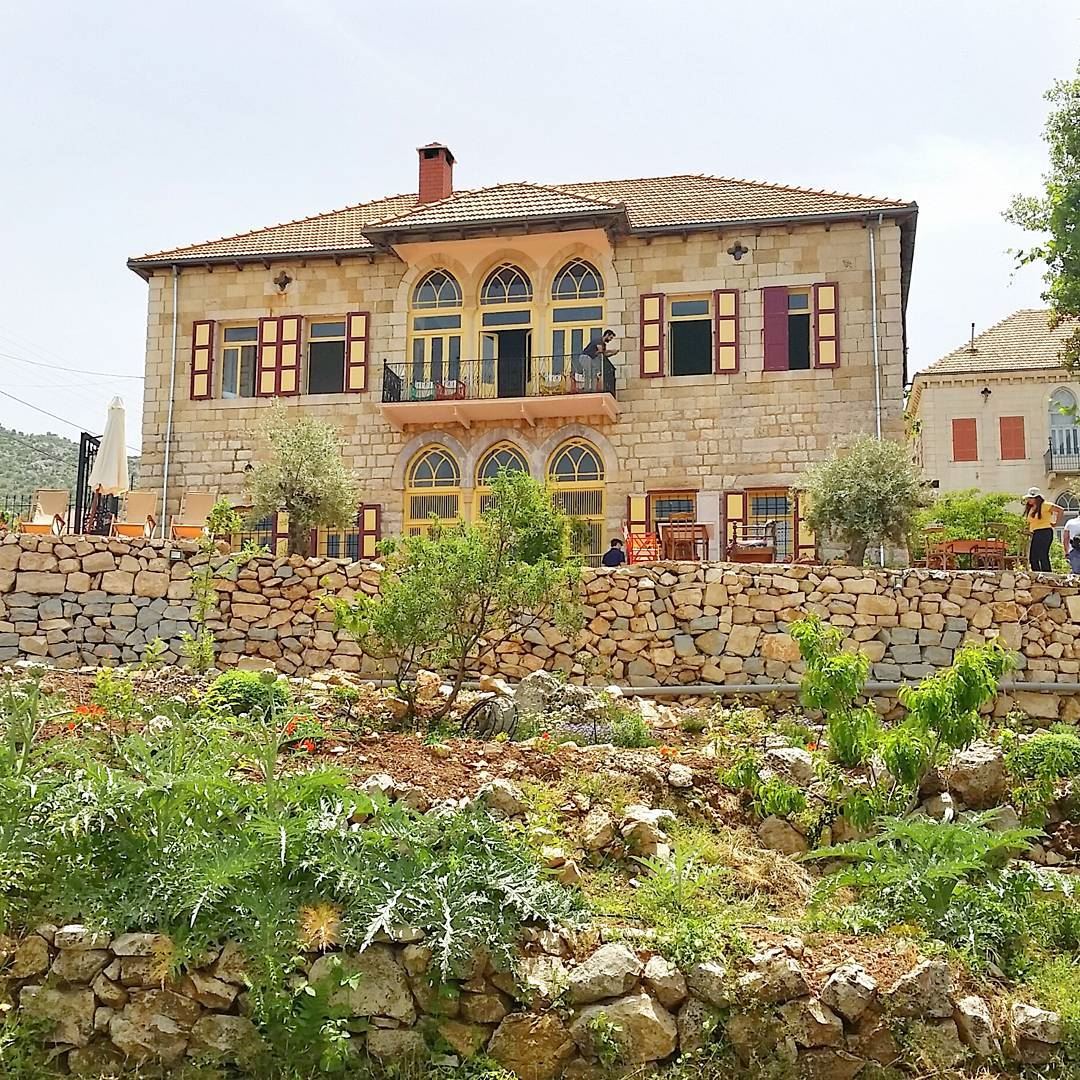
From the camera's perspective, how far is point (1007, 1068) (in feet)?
20.6

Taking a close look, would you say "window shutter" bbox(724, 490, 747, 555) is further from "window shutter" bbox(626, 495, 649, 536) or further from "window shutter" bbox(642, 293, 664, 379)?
"window shutter" bbox(642, 293, 664, 379)

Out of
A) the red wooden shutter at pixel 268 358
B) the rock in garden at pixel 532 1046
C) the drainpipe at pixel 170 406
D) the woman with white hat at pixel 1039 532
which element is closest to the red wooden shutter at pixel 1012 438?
the woman with white hat at pixel 1039 532

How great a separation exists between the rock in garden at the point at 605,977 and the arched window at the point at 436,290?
16281 millimetres

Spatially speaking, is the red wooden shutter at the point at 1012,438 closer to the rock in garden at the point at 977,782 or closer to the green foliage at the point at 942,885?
the rock in garden at the point at 977,782

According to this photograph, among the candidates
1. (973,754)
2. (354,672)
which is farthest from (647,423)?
(973,754)

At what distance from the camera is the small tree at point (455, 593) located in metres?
10.2

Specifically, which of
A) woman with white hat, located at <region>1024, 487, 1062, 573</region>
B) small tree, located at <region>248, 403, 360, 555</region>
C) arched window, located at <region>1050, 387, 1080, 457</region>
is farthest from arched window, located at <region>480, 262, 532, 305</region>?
arched window, located at <region>1050, 387, 1080, 457</region>

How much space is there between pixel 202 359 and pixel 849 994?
1785 centimetres

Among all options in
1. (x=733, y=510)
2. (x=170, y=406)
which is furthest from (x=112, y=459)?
(x=733, y=510)

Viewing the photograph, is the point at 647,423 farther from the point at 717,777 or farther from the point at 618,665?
the point at 717,777

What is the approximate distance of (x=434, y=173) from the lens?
75.0 feet

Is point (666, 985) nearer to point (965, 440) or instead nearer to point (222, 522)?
point (222, 522)

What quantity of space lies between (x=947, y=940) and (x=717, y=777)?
7.83 feet

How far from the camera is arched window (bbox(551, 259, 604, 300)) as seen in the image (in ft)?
68.6
